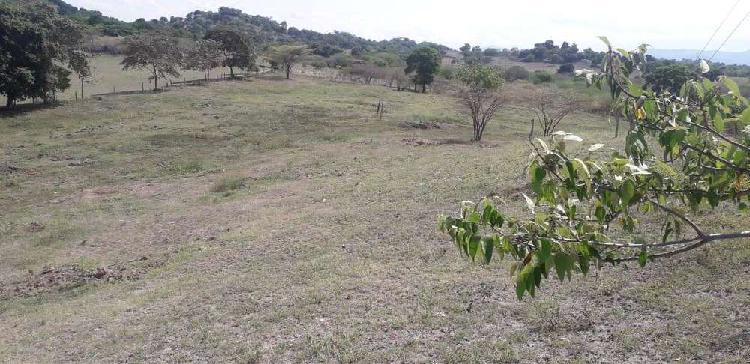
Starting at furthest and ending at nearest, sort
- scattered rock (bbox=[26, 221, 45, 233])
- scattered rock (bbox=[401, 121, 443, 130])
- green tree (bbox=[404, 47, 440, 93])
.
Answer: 1. green tree (bbox=[404, 47, 440, 93])
2. scattered rock (bbox=[401, 121, 443, 130])
3. scattered rock (bbox=[26, 221, 45, 233])

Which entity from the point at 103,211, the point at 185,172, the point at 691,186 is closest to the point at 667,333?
the point at 691,186

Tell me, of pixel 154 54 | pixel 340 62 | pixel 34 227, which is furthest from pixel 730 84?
pixel 340 62

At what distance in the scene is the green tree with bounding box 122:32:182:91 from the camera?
4116 cm

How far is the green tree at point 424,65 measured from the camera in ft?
183

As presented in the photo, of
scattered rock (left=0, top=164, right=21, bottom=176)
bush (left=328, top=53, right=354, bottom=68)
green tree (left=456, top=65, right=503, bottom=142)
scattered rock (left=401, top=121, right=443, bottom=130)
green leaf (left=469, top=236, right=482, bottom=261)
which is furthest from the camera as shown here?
bush (left=328, top=53, right=354, bottom=68)

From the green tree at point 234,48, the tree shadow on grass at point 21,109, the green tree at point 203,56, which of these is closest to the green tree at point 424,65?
the green tree at point 234,48

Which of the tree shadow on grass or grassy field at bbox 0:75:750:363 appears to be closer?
grassy field at bbox 0:75:750:363

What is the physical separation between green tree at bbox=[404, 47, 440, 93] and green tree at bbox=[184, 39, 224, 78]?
1930 cm

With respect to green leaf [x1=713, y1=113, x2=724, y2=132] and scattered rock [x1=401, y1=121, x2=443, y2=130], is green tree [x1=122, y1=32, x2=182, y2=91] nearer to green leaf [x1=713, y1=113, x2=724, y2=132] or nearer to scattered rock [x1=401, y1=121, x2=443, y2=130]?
scattered rock [x1=401, y1=121, x2=443, y2=130]

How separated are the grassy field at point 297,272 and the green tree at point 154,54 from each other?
616 inches

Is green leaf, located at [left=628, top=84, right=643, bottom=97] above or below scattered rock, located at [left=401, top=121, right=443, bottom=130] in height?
above

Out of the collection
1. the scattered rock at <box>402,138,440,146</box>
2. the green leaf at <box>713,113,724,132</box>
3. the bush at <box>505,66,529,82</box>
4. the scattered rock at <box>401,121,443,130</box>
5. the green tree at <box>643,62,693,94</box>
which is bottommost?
the scattered rock at <box>402,138,440,146</box>

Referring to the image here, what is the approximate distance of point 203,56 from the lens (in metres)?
48.2

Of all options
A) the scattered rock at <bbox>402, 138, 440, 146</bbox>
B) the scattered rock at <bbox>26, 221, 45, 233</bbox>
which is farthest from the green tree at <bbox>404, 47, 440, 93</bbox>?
the scattered rock at <bbox>26, 221, 45, 233</bbox>
